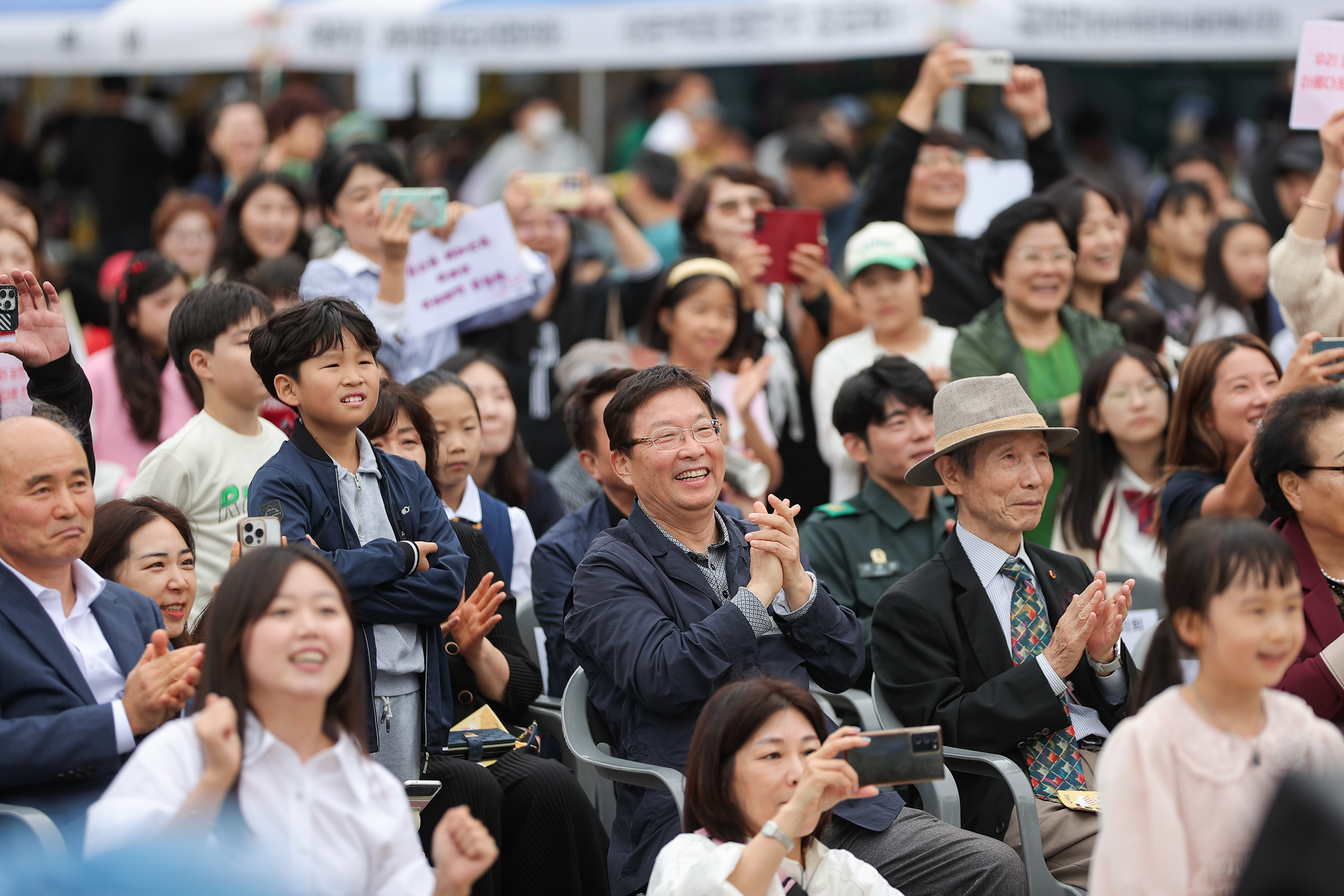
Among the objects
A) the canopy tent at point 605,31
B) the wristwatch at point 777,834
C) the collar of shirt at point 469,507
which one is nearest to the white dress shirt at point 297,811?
the wristwatch at point 777,834

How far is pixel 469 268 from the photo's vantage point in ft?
20.1

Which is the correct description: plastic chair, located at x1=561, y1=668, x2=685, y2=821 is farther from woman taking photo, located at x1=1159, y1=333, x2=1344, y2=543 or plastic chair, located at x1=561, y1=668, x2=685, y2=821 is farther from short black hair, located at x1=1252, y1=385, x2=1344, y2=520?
woman taking photo, located at x1=1159, y1=333, x2=1344, y2=543

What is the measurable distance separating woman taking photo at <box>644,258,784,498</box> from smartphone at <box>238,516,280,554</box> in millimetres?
2836

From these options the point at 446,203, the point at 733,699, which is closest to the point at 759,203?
the point at 446,203

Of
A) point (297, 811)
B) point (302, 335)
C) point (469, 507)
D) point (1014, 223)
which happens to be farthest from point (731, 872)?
point (1014, 223)

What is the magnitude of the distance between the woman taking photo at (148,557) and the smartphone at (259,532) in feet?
2.26

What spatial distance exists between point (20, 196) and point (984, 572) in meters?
5.25

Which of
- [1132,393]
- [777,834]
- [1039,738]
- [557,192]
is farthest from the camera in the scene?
[557,192]

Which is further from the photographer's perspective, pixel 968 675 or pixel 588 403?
pixel 588 403

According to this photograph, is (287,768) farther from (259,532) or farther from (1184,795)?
(1184,795)

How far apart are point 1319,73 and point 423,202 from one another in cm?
347

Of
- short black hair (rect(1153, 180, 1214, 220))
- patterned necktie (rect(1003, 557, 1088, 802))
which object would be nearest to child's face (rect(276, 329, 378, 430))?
patterned necktie (rect(1003, 557, 1088, 802))

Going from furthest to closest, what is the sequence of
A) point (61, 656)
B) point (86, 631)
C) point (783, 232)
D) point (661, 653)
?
1. point (783, 232)
2. point (661, 653)
3. point (86, 631)
4. point (61, 656)

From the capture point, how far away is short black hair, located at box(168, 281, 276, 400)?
187 inches
